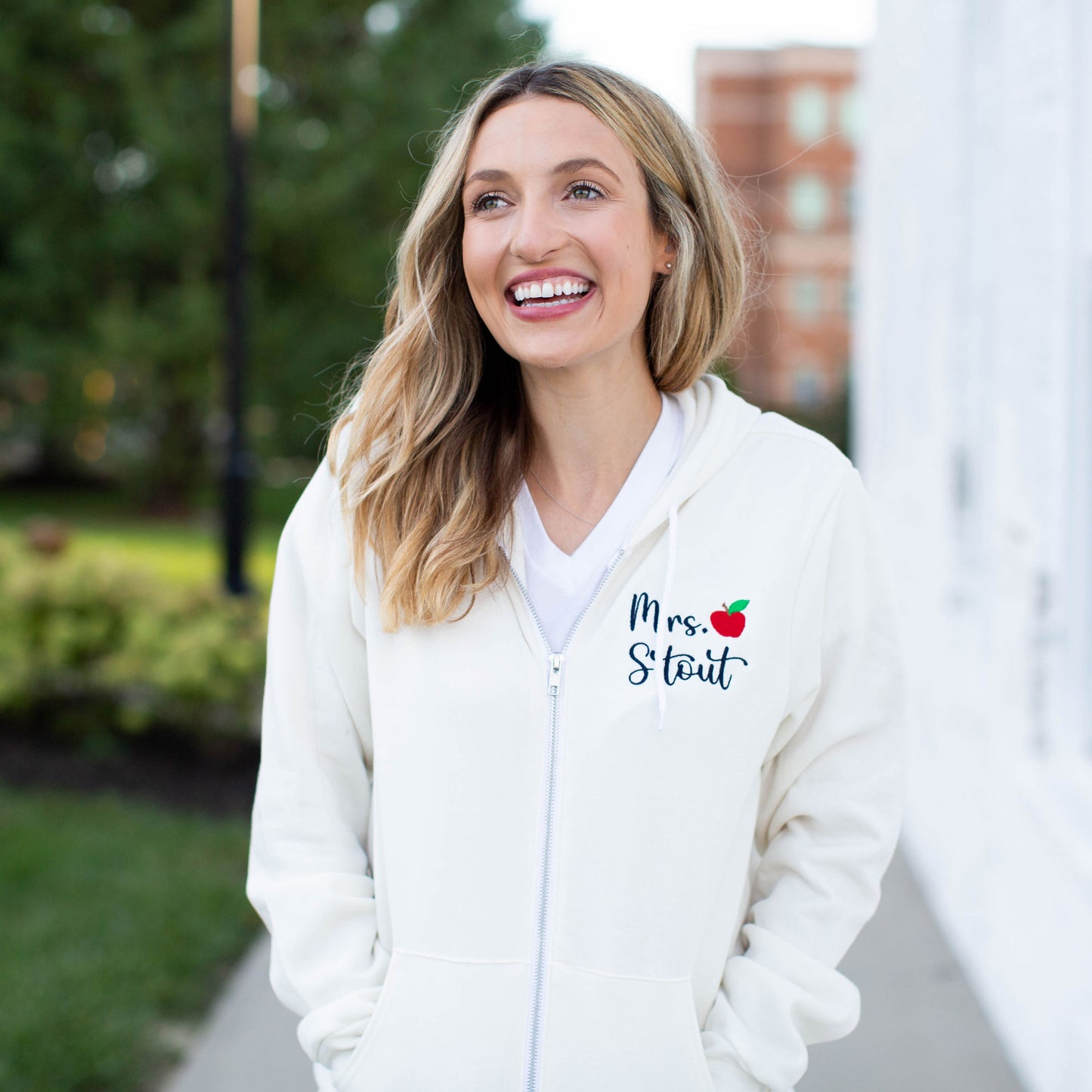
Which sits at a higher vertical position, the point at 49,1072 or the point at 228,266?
the point at 228,266

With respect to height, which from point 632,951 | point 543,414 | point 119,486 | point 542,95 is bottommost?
point 119,486

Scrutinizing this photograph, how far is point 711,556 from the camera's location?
176 centimetres

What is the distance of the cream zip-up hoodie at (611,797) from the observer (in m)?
1.70

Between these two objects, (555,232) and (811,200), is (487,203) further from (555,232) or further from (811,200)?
(811,200)

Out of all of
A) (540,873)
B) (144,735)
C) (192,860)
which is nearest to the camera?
(540,873)

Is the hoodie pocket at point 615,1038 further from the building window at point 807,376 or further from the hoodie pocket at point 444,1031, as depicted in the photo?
the building window at point 807,376

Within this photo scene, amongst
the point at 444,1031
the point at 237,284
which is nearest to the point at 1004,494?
the point at 444,1031

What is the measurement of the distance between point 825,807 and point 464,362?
0.90 meters

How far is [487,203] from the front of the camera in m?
1.83

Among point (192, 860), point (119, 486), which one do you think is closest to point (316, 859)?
point (192, 860)

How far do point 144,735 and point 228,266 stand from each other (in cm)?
255

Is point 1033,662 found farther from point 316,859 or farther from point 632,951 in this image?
point 316,859

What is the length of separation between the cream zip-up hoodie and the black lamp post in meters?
4.87

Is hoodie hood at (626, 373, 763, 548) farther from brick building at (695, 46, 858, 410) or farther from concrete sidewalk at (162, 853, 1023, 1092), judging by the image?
brick building at (695, 46, 858, 410)
